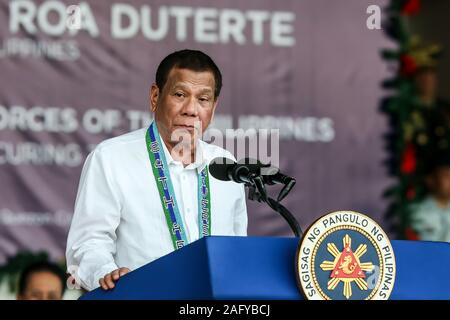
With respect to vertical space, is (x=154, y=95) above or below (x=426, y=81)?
below

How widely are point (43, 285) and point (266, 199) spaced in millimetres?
3334

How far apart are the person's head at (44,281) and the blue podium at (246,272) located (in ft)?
10.3

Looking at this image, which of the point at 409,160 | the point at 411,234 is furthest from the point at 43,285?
the point at 409,160

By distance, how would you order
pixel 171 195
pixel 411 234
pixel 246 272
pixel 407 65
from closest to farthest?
pixel 246 272 → pixel 171 195 → pixel 411 234 → pixel 407 65

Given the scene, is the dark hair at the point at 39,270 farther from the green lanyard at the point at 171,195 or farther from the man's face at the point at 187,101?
the man's face at the point at 187,101

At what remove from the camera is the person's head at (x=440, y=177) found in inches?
281

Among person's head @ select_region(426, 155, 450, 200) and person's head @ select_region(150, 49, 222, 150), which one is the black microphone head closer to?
person's head @ select_region(150, 49, 222, 150)

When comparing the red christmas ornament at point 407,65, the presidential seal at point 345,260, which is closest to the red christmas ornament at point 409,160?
the red christmas ornament at point 407,65

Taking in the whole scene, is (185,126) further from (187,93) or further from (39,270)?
(39,270)

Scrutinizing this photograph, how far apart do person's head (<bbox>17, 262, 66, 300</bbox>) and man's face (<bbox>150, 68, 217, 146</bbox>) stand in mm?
2597

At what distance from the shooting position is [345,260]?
2.87 meters

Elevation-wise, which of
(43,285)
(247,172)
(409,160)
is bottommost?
(43,285)
